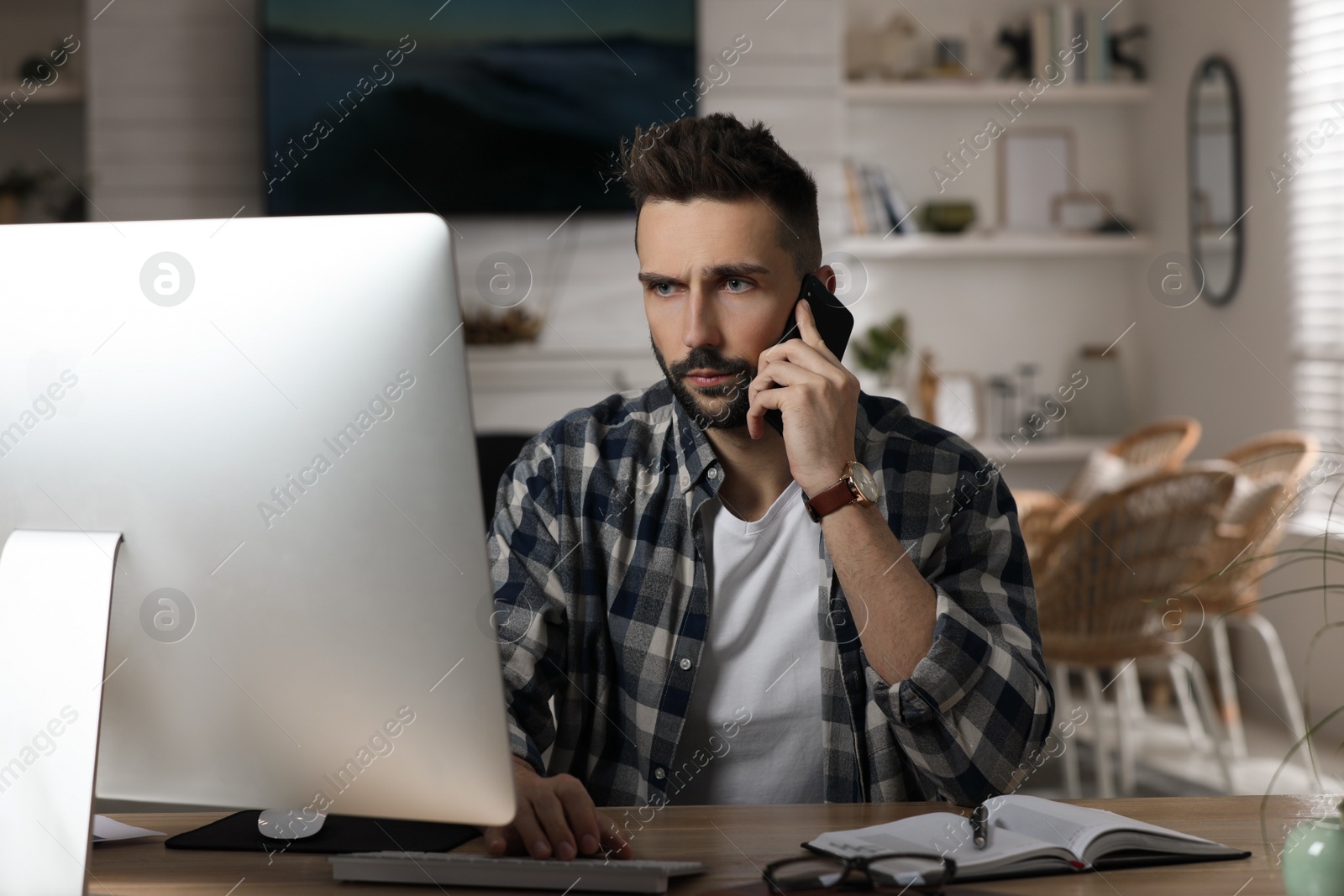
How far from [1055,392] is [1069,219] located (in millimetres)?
673

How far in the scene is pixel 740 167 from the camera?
4.61 feet

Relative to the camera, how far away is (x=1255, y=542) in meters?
2.78

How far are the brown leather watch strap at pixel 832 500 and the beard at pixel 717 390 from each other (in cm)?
20

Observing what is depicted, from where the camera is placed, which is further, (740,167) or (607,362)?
(607,362)

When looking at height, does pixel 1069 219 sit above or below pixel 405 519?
above

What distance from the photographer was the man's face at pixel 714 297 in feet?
4.58

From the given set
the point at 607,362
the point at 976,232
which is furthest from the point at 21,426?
the point at 976,232

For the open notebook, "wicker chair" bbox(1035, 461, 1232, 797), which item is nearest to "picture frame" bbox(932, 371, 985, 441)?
"wicker chair" bbox(1035, 461, 1232, 797)

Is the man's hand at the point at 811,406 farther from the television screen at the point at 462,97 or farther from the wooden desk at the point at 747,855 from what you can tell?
the television screen at the point at 462,97

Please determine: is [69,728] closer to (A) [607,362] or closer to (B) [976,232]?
(A) [607,362]

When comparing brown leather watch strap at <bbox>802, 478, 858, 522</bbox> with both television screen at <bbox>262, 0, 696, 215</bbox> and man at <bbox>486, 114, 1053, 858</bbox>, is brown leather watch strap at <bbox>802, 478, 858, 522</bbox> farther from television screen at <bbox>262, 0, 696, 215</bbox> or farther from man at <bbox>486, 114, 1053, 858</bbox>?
television screen at <bbox>262, 0, 696, 215</bbox>

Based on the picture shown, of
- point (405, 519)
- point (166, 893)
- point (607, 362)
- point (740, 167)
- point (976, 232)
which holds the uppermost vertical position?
point (976, 232)

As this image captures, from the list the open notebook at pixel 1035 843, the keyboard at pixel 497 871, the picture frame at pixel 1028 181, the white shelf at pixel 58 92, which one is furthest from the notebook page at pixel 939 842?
the white shelf at pixel 58 92

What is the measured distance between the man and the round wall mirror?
3143 millimetres
